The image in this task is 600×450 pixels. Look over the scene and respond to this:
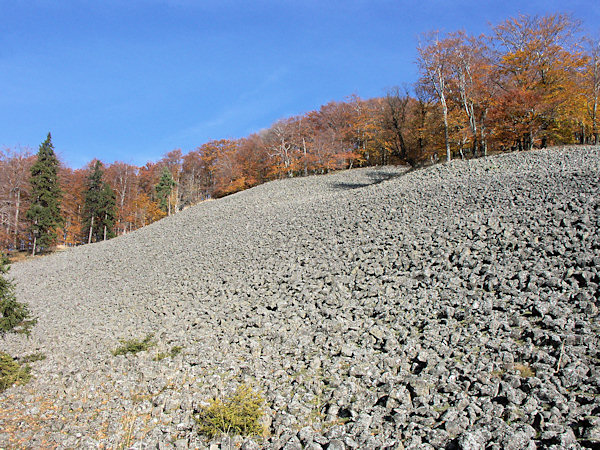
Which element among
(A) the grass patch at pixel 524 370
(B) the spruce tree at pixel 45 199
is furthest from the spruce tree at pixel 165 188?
(A) the grass patch at pixel 524 370

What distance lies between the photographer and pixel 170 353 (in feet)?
28.7

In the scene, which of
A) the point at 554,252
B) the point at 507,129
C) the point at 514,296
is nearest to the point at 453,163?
the point at 507,129

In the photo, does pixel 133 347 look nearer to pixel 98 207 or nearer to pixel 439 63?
pixel 439 63

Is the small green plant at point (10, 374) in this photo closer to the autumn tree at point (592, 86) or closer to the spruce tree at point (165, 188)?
the autumn tree at point (592, 86)

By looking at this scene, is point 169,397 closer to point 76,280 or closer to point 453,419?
point 453,419

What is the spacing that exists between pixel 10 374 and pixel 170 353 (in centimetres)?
317

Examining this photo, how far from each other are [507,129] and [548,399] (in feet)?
80.2

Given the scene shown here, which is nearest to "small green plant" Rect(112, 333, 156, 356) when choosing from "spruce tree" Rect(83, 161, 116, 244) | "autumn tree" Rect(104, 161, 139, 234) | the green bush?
the green bush

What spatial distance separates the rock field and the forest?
6132mm

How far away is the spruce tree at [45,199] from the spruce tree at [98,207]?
6.23 metres

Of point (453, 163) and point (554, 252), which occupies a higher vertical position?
point (453, 163)

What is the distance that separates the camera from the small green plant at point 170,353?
852cm

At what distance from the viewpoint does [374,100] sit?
2028 inches

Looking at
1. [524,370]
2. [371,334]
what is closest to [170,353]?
[371,334]
